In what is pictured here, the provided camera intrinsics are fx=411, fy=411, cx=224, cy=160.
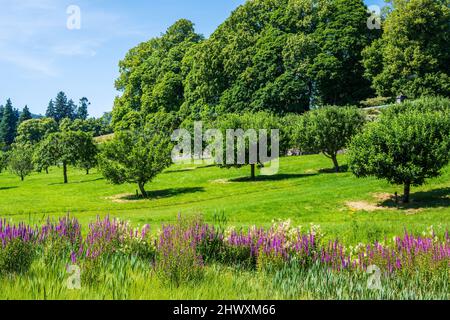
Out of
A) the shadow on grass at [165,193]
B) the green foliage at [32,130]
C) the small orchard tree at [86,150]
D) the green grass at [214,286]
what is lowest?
the shadow on grass at [165,193]

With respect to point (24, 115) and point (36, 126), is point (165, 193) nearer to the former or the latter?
point (36, 126)

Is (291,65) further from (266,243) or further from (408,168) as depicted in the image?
(266,243)

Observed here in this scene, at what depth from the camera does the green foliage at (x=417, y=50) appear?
185 feet

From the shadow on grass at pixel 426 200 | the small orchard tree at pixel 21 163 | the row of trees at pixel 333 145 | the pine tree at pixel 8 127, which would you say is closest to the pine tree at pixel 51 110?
the pine tree at pixel 8 127

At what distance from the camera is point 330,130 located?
1571 inches

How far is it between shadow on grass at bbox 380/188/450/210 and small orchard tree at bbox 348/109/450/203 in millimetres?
757

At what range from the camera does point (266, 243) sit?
30.5ft

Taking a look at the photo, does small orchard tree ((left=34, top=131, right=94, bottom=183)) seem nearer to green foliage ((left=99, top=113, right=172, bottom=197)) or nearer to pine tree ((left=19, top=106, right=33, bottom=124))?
green foliage ((left=99, top=113, right=172, bottom=197))

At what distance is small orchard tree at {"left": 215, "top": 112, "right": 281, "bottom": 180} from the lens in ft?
137

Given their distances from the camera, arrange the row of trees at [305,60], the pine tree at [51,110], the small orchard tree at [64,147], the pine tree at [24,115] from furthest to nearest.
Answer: the pine tree at [51,110]
the pine tree at [24,115]
the row of trees at [305,60]
the small orchard tree at [64,147]

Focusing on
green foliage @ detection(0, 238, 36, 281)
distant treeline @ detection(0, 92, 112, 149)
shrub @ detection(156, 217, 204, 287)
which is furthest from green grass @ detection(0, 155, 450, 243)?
distant treeline @ detection(0, 92, 112, 149)

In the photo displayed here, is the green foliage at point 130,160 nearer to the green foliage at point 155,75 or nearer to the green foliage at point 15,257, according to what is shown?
the green foliage at point 15,257

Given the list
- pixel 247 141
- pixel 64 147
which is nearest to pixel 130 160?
pixel 247 141

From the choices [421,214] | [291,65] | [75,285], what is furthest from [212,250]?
[291,65]
